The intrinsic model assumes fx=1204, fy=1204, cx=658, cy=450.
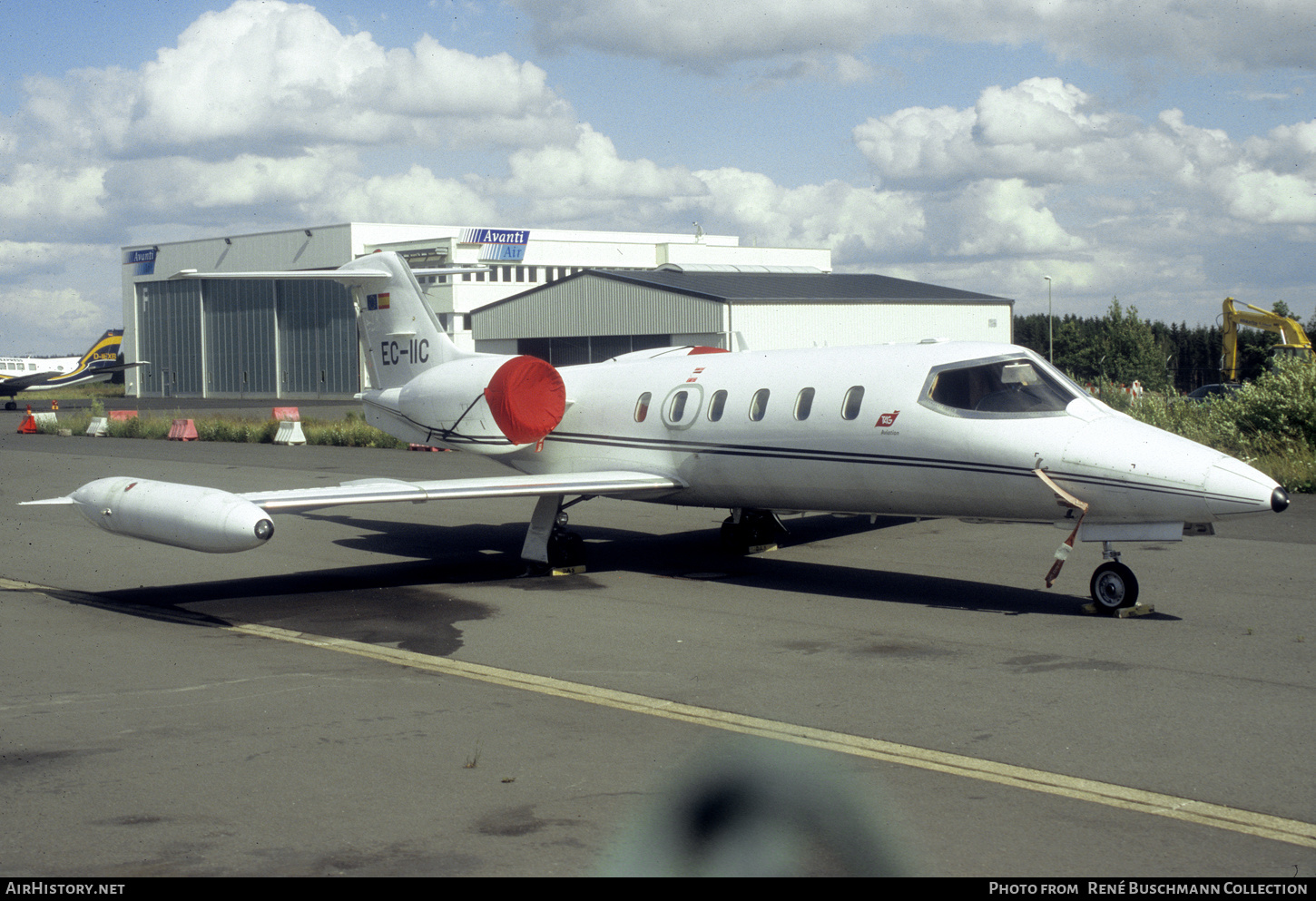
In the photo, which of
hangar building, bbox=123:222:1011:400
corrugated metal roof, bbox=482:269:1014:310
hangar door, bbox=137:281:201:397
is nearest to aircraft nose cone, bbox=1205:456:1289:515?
hangar building, bbox=123:222:1011:400

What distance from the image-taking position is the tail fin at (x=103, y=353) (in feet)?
228

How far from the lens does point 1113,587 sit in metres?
10.7

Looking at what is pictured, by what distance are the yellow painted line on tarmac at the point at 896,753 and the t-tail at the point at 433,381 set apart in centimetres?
543

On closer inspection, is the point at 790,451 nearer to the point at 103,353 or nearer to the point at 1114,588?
the point at 1114,588

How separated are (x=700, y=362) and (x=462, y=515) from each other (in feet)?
21.7

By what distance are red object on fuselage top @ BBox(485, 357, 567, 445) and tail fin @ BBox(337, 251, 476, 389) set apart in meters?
2.11

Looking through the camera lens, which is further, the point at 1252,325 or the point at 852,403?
the point at 1252,325

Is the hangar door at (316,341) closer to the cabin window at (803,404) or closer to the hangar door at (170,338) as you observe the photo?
the hangar door at (170,338)

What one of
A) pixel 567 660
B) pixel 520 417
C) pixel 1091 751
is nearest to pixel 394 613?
pixel 567 660

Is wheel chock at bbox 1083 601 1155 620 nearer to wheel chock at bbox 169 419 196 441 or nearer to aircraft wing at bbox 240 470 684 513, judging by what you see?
aircraft wing at bbox 240 470 684 513

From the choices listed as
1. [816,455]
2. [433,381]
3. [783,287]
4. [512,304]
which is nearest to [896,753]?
[816,455]

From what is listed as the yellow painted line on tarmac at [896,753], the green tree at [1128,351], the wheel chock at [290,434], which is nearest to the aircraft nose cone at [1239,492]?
the yellow painted line on tarmac at [896,753]

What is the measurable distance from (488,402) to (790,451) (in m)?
4.48

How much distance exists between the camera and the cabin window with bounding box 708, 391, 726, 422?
44.2ft
